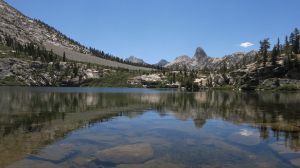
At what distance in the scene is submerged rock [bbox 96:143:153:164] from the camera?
77.6 feet

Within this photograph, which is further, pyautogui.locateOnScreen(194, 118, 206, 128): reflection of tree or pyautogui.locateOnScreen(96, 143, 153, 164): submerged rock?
pyautogui.locateOnScreen(194, 118, 206, 128): reflection of tree

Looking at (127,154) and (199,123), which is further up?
(199,123)

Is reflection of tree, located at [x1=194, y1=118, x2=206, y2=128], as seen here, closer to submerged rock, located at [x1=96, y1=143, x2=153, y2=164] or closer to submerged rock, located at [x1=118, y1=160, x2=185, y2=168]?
submerged rock, located at [x1=96, y1=143, x2=153, y2=164]

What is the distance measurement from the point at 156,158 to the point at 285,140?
15218 millimetres

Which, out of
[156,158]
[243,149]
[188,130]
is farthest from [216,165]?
[188,130]

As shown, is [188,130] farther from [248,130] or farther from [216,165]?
[216,165]

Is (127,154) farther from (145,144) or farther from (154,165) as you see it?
(145,144)

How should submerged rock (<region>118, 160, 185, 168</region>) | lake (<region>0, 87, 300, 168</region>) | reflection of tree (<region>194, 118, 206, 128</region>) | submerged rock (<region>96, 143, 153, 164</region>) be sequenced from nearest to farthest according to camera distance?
submerged rock (<region>118, 160, 185, 168</region>) → lake (<region>0, 87, 300, 168</region>) → submerged rock (<region>96, 143, 153, 164</region>) → reflection of tree (<region>194, 118, 206, 128</region>)

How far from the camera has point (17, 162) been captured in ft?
73.0

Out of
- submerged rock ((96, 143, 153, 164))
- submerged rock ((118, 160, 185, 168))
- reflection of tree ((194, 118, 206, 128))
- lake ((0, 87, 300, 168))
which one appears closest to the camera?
submerged rock ((118, 160, 185, 168))

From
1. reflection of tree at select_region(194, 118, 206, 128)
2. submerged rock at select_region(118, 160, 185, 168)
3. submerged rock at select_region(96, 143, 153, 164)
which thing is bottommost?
submerged rock at select_region(118, 160, 185, 168)

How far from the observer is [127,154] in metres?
25.5

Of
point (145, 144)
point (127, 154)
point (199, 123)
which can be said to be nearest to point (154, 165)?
point (127, 154)

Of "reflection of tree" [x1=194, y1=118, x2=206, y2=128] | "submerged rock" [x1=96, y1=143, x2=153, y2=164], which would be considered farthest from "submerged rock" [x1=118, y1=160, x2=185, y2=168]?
"reflection of tree" [x1=194, y1=118, x2=206, y2=128]
